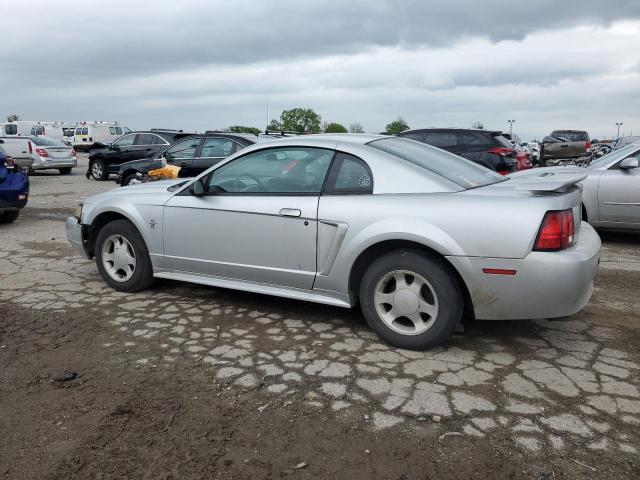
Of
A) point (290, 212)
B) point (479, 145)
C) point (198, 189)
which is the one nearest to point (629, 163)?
point (479, 145)

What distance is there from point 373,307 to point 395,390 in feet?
2.51

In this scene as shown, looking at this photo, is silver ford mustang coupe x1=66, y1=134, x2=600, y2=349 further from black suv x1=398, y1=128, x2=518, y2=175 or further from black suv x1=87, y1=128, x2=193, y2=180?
black suv x1=87, y1=128, x2=193, y2=180

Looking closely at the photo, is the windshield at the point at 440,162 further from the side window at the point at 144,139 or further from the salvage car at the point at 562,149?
the salvage car at the point at 562,149

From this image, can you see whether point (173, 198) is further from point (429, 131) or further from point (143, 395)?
point (429, 131)

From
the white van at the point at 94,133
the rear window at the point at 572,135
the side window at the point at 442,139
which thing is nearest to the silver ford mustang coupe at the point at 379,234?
the side window at the point at 442,139

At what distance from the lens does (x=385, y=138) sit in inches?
180

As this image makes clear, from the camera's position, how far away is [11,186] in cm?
888

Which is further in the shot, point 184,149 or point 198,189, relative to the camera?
point 184,149

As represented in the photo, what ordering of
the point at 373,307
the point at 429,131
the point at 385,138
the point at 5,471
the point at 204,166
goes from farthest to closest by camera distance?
the point at 429,131
the point at 204,166
the point at 385,138
the point at 373,307
the point at 5,471

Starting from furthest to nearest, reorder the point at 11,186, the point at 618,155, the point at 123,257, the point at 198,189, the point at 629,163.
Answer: the point at 11,186 < the point at 618,155 < the point at 629,163 < the point at 123,257 < the point at 198,189

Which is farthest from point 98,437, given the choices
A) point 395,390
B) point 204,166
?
point 204,166

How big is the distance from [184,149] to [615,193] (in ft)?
26.5

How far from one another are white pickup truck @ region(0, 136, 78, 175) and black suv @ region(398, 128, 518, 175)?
1264cm

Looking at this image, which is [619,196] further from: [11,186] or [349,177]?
[11,186]
